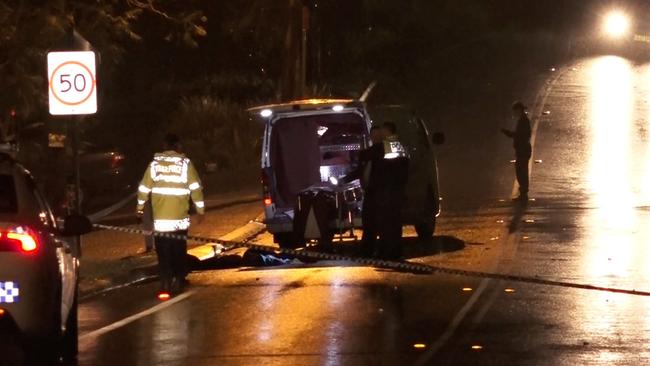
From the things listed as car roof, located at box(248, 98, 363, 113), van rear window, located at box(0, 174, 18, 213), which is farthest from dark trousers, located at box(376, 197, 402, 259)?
van rear window, located at box(0, 174, 18, 213)

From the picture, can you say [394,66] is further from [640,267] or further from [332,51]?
[640,267]

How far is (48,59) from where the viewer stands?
50.6 feet

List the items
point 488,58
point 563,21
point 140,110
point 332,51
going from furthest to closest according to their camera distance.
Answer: point 563,21
point 488,58
point 332,51
point 140,110

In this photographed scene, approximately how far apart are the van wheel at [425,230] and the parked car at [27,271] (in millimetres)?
10048

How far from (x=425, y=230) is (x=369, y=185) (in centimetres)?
284

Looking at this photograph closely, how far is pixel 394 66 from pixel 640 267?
32956 mm

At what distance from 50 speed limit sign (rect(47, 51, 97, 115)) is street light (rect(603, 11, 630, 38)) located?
180 feet

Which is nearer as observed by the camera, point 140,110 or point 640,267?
point 640,267

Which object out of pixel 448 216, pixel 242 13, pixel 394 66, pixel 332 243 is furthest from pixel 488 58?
pixel 332 243

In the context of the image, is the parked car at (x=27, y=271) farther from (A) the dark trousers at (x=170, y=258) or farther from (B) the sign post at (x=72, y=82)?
(B) the sign post at (x=72, y=82)

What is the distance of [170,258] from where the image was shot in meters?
14.1

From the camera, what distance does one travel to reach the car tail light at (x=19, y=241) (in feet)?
27.8

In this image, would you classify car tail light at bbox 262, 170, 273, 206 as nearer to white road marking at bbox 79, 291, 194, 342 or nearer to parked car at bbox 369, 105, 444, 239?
parked car at bbox 369, 105, 444, 239

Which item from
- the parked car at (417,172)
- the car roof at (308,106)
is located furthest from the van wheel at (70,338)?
the parked car at (417,172)
